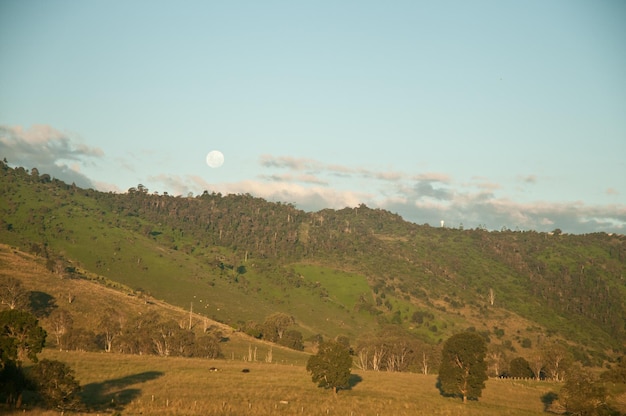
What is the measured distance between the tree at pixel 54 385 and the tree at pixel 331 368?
1315 inches

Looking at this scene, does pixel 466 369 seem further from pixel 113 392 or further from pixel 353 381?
pixel 113 392

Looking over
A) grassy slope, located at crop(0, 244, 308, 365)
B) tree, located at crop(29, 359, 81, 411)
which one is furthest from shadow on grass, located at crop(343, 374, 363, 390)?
tree, located at crop(29, 359, 81, 411)

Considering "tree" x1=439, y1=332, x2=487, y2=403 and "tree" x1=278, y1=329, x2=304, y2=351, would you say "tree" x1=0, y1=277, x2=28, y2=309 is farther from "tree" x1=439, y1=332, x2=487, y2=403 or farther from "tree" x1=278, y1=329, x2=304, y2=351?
"tree" x1=439, y1=332, x2=487, y2=403

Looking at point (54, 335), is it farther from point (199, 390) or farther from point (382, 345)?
point (382, 345)

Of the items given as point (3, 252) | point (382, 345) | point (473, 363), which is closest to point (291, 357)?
point (382, 345)

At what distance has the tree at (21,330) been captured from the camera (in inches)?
1695

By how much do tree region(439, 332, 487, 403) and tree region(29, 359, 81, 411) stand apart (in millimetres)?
48505

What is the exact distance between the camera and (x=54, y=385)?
148ft

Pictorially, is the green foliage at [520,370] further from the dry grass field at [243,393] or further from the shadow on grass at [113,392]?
the shadow on grass at [113,392]

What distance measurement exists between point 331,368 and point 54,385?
3621cm

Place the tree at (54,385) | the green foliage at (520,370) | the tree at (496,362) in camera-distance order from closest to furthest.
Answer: the tree at (54,385) → the green foliage at (520,370) → the tree at (496,362)

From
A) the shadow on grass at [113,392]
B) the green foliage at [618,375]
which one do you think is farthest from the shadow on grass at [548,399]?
the shadow on grass at [113,392]

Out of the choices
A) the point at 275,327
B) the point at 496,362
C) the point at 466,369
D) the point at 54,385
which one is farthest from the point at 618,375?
the point at 54,385

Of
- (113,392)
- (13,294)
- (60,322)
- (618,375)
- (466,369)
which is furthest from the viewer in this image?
(13,294)
